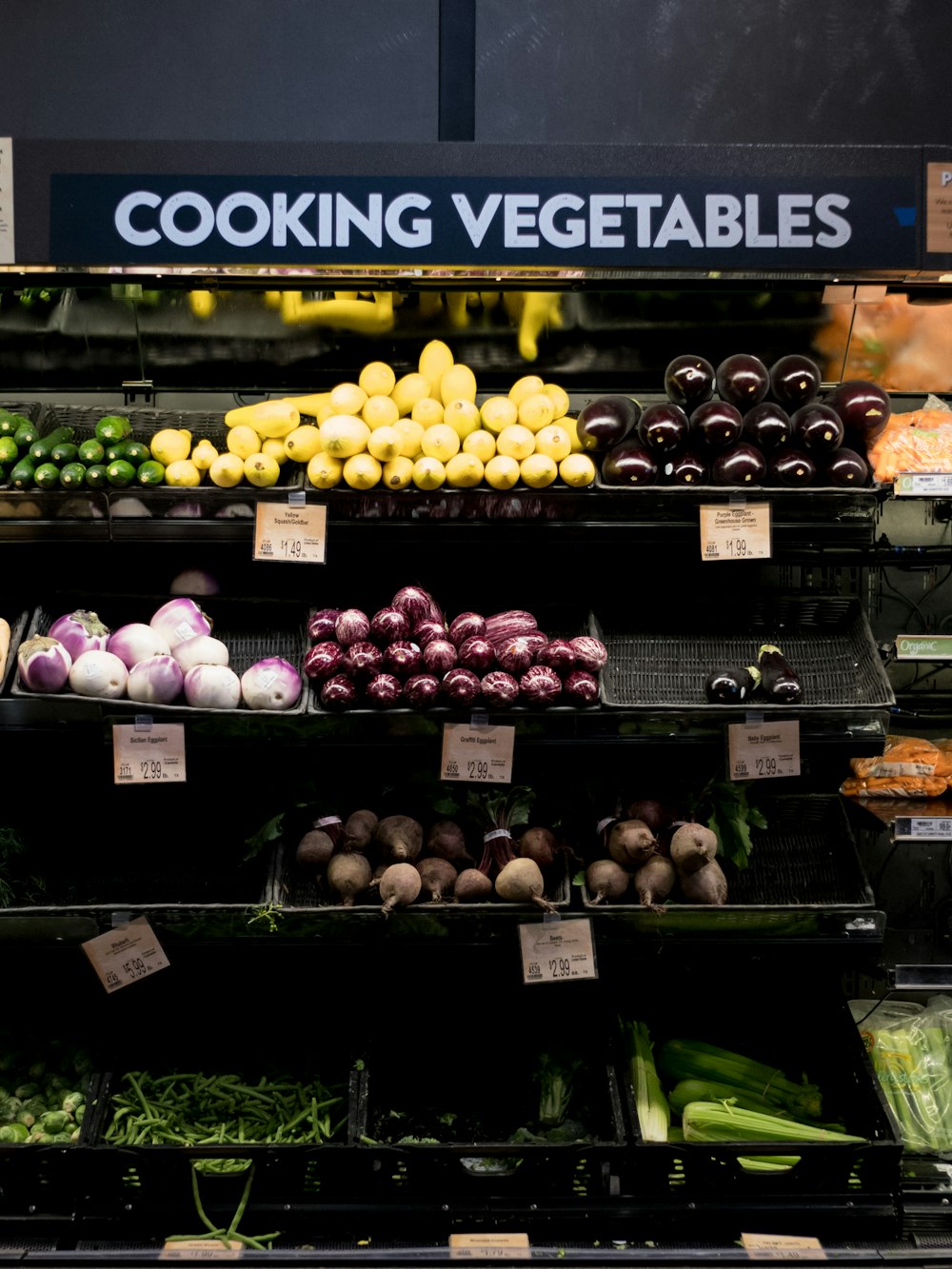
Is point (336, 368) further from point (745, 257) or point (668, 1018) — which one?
point (668, 1018)

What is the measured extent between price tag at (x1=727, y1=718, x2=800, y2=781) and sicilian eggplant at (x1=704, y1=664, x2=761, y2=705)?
0.21 feet

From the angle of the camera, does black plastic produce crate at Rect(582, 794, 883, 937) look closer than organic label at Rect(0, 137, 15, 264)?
No

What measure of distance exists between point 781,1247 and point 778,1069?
54 cm

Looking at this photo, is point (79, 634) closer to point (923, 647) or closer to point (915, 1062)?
point (923, 647)

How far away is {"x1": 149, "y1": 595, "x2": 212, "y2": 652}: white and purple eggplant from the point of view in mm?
2682

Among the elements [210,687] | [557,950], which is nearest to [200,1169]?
[557,950]

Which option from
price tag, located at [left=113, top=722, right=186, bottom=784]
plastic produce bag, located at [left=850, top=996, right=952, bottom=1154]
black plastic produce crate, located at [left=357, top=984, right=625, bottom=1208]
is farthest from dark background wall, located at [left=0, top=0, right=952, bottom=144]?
plastic produce bag, located at [left=850, top=996, right=952, bottom=1154]

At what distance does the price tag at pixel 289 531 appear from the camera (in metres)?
2.57

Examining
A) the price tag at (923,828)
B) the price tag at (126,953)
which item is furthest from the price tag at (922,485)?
the price tag at (126,953)

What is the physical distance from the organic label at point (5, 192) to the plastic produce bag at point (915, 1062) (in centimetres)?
291

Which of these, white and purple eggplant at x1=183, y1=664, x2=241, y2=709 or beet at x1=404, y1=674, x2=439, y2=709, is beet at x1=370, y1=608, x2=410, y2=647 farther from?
white and purple eggplant at x1=183, y1=664, x2=241, y2=709

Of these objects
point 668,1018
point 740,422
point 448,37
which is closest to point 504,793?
point 668,1018

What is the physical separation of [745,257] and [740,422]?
39 cm

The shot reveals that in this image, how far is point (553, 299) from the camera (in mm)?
2969
